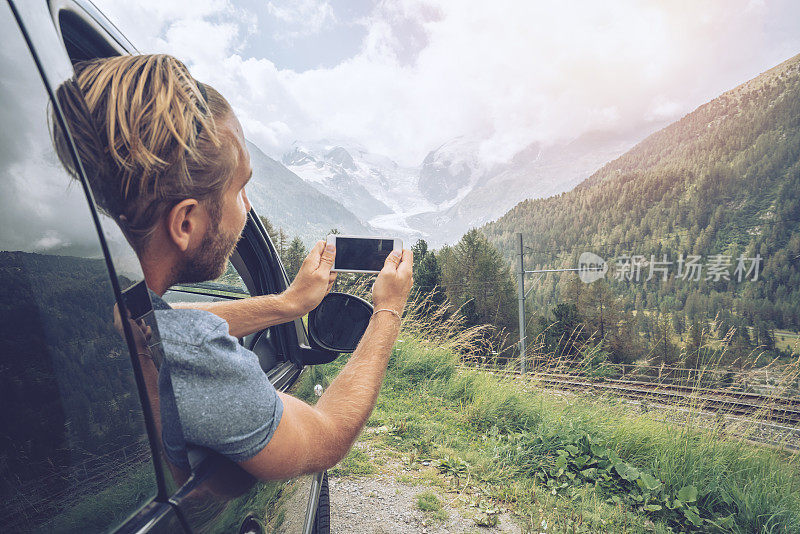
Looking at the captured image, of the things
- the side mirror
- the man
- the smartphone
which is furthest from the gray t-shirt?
the side mirror

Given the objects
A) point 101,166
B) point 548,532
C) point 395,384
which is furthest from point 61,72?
point 395,384

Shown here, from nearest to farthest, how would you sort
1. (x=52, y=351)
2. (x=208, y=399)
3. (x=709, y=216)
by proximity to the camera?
(x=52, y=351), (x=208, y=399), (x=709, y=216)

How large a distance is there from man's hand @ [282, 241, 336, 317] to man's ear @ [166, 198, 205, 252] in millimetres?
527

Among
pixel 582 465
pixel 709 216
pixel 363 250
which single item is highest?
pixel 709 216

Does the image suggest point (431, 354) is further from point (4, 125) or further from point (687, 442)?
point (4, 125)

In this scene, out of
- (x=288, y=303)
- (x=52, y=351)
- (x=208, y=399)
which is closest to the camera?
(x=52, y=351)

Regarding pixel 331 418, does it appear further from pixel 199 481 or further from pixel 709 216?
pixel 709 216

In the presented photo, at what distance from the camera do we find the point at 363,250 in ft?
4.24

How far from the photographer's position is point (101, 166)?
0.66 m

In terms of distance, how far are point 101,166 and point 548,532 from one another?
2.91 m

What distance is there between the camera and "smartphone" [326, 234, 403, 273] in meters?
1.27

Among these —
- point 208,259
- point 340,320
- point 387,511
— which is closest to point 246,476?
point 208,259

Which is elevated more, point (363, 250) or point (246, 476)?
point (363, 250)

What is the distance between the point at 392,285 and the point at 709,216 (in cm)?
13158
